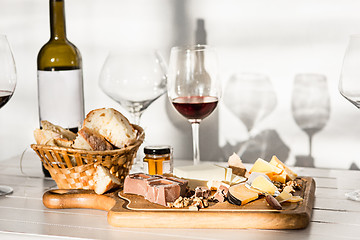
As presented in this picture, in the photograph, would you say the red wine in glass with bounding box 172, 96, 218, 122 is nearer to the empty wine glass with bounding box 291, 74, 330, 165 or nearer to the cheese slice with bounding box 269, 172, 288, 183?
the cheese slice with bounding box 269, 172, 288, 183

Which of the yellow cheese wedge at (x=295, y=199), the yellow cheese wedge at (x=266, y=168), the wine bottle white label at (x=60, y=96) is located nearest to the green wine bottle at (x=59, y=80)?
the wine bottle white label at (x=60, y=96)

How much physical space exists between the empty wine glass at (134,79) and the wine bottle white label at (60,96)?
0.08m

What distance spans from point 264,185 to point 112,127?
33 cm

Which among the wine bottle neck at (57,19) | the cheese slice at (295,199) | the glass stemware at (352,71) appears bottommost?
the cheese slice at (295,199)

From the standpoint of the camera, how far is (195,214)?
879 mm

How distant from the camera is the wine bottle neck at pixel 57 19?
1.22 metres

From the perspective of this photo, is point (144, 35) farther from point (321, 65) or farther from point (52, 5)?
point (321, 65)

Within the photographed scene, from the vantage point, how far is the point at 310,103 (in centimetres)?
142

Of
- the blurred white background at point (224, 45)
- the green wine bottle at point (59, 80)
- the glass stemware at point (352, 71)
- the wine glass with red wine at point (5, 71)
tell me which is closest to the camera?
the glass stemware at point (352, 71)

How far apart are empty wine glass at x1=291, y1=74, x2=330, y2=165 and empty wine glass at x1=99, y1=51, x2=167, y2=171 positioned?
0.38 metres

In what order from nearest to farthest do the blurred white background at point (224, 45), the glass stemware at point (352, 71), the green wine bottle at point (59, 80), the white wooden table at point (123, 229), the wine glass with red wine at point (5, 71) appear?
the white wooden table at point (123, 229)
the glass stemware at point (352, 71)
the wine glass with red wine at point (5, 71)
the green wine bottle at point (59, 80)
the blurred white background at point (224, 45)

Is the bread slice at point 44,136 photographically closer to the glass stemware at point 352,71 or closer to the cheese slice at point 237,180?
the cheese slice at point 237,180

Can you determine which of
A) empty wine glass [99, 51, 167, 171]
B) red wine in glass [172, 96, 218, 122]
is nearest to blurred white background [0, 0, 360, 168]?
empty wine glass [99, 51, 167, 171]

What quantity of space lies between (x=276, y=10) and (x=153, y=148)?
0.55m
